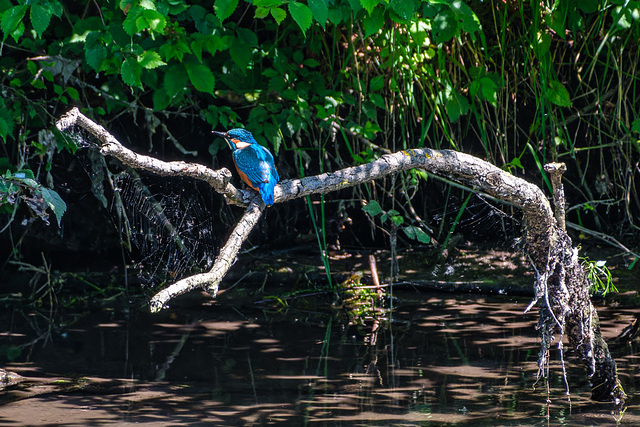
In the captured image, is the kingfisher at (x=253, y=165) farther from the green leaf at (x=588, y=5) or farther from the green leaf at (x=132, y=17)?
the green leaf at (x=588, y=5)

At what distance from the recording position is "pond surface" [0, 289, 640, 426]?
9.78ft

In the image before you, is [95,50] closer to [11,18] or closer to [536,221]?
[11,18]

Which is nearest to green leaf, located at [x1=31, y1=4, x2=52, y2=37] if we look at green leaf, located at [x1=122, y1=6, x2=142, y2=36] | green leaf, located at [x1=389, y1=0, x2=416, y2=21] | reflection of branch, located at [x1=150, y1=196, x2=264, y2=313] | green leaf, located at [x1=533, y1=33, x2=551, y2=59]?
green leaf, located at [x1=122, y1=6, x2=142, y2=36]

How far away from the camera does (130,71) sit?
337cm

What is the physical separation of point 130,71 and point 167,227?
5.01ft

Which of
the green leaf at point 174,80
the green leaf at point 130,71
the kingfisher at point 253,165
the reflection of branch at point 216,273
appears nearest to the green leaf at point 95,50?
the green leaf at point 130,71

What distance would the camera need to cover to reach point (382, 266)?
5098 millimetres

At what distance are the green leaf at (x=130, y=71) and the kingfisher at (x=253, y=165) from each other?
53 cm

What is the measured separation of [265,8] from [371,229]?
2.67 metres

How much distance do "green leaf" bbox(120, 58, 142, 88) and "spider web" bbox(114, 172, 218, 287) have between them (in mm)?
1153

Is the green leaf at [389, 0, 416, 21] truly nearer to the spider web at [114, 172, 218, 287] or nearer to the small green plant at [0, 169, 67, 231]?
the small green plant at [0, 169, 67, 231]

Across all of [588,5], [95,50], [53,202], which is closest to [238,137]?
[95,50]

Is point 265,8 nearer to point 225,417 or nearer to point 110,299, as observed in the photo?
point 225,417

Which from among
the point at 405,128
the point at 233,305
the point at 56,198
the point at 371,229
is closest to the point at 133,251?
the point at 233,305
